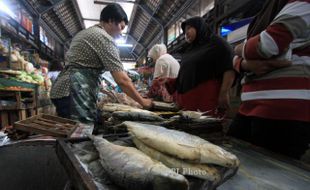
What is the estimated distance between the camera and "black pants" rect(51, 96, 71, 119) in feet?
7.09

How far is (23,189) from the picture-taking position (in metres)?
1.35

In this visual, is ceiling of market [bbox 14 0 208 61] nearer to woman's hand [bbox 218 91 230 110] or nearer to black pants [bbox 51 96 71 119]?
woman's hand [bbox 218 91 230 110]

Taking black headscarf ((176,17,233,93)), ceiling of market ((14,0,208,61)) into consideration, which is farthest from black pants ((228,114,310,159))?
ceiling of market ((14,0,208,61))

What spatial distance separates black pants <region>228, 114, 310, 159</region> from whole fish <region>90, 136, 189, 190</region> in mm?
860

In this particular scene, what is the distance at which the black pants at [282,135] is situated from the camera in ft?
3.52

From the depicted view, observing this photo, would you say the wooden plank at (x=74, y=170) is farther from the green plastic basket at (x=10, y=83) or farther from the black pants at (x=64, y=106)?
the green plastic basket at (x=10, y=83)

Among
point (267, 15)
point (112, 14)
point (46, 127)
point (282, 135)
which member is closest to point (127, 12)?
point (112, 14)

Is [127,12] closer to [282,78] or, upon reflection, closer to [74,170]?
[282,78]

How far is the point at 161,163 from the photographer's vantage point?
21.9 inches

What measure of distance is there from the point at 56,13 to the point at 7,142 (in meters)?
6.96

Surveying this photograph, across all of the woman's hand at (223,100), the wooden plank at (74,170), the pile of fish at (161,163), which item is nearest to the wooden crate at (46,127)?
the wooden plank at (74,170)

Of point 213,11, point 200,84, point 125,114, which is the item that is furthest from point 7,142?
point 213,11

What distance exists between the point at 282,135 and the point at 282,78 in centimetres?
29

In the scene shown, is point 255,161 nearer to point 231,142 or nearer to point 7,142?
point 231,142
